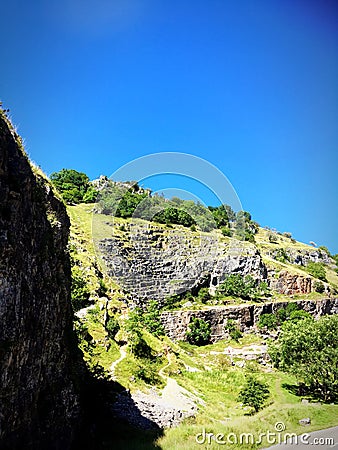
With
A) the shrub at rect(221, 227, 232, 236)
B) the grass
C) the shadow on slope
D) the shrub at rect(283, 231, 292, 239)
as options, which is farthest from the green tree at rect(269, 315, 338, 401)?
the shrub at rect(283, 231, 292, 239)

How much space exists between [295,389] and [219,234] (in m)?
52.2

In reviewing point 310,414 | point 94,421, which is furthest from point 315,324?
point 94,421

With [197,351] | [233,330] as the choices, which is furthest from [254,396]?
[233,330]

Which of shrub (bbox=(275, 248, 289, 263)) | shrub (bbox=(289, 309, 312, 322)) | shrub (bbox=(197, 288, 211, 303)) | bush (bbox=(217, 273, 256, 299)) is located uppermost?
shrub (bbox=(275, 248, 289, 263))

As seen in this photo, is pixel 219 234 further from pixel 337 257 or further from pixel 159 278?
pixel 337 257

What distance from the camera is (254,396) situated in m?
28.6

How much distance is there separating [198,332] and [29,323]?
44.1 meters

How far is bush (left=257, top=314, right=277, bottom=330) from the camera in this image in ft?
197

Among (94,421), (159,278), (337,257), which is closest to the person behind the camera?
(94,421)

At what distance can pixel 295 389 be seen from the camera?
106 ft

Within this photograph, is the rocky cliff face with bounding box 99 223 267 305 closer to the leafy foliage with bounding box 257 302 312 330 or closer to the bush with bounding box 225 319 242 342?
the leafy foliage with bounding box 257 302 312 330

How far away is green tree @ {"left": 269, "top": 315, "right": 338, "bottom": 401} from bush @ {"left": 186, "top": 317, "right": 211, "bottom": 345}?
73.8ft

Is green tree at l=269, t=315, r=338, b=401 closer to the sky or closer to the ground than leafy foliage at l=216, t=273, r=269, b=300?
closer to the ground

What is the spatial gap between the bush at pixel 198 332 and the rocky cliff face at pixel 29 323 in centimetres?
3789
